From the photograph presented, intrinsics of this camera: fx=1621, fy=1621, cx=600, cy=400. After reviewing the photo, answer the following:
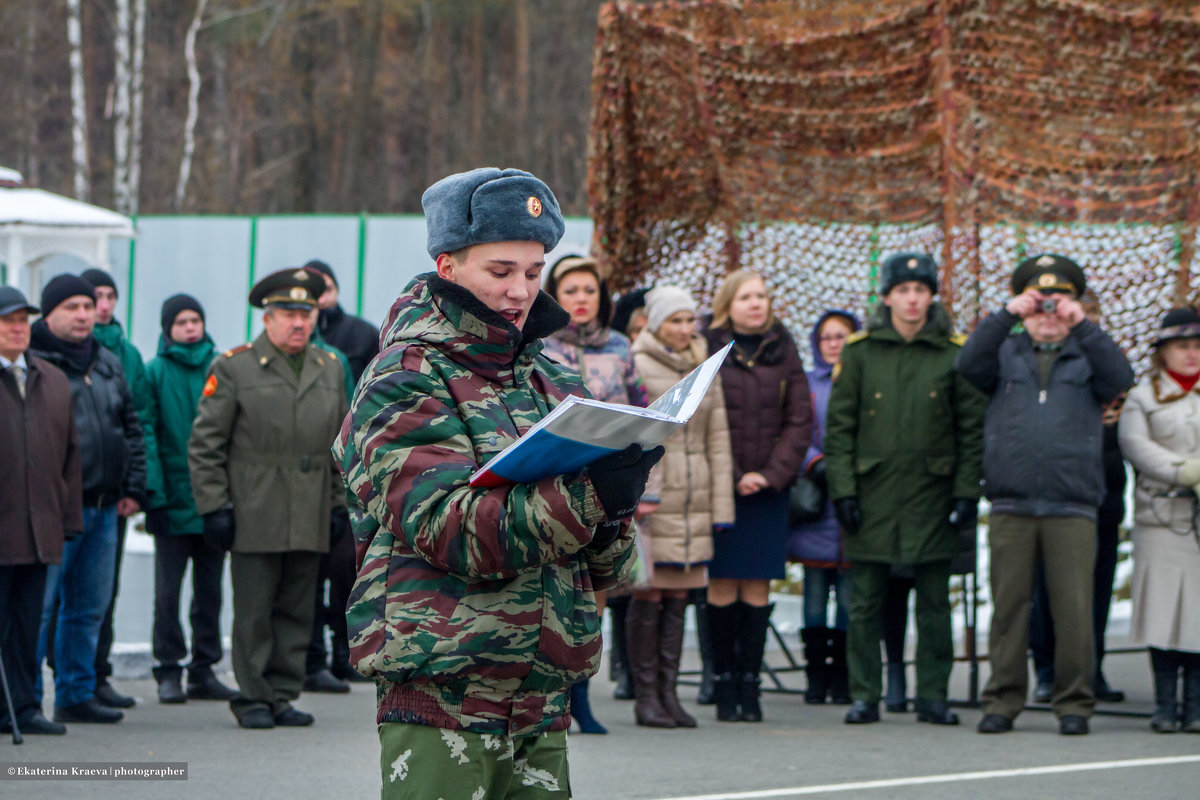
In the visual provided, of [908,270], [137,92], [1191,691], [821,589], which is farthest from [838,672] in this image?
[137,92]

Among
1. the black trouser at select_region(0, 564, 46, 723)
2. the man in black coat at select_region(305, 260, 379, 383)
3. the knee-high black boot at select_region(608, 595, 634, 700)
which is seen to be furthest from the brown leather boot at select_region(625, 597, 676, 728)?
the black trouser at select_region(0, 564, 46, 723)

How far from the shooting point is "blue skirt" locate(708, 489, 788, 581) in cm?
746

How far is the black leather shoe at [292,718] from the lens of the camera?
23.5 feet

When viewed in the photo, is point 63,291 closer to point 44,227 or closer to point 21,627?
point 21,627

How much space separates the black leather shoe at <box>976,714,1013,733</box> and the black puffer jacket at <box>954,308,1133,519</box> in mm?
914

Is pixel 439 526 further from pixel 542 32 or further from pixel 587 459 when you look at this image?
pixel 542 32

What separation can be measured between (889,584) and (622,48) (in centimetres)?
298

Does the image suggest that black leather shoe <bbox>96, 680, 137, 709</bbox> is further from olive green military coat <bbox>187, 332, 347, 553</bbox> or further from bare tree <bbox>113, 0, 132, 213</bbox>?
bare tree <bbox>113, 0, 132, 213</bbox>

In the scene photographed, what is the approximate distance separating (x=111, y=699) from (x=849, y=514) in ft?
11.6

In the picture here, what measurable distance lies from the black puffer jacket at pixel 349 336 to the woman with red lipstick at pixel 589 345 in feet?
6.71

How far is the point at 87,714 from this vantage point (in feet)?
23.5

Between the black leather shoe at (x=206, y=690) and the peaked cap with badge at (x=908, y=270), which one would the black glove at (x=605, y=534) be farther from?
the black leather shoe at (x=206, y=690)

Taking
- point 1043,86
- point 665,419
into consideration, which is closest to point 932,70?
point 1043,86

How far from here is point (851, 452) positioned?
296 inches
